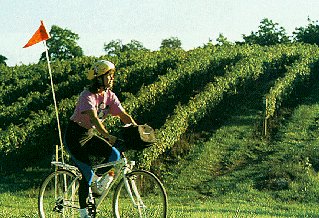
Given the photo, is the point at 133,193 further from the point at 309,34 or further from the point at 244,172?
the point at 309,34

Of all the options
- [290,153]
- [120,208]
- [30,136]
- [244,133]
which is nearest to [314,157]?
[290,153]

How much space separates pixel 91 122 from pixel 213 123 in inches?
929

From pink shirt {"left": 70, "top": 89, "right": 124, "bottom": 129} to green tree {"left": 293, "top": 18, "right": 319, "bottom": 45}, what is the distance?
5722 centimetres

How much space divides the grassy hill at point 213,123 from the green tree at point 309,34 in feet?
69.2

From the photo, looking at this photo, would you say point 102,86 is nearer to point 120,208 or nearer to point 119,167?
point 119,167

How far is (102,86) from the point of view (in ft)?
26.4

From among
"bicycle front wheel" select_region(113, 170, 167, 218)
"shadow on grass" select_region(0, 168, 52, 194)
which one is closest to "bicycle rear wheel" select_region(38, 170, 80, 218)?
"bicycle front wheel" select_region(113, 170, 167, 218)

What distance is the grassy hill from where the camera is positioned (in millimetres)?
24234

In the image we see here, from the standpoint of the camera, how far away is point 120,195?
8242 millimetres

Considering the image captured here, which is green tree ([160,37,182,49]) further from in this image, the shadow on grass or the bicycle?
the bicycle

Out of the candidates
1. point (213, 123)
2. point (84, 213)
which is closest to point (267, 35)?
point (213, 123)

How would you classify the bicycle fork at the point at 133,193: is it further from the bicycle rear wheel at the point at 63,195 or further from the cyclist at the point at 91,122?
the bicycle rear wheel at the point at 63,195

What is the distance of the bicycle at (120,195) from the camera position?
7875 millimetres

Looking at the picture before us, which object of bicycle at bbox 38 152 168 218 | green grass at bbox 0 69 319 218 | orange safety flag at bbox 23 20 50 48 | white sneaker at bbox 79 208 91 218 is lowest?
green grass at bbox 0 69 319 218
